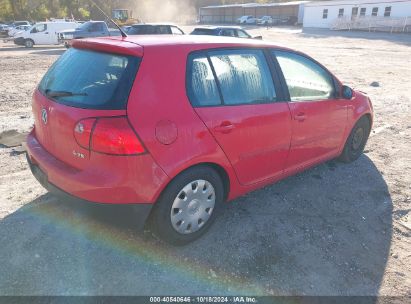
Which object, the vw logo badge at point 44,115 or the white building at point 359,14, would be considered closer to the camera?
the vw logo badge at point 44,115

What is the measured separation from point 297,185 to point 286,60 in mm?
1561

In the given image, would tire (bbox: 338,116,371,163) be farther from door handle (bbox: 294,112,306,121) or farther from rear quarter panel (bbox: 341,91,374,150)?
door handle (bbox: 294,112,306,121)

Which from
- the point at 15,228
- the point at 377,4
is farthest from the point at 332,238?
the point at 377,4

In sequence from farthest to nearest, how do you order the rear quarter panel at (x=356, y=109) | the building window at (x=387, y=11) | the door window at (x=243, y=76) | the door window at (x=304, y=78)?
the building window at (x=387, y=11) < the rear quarter panel at (x=356, y=109) < the door window at (x=304, y=78) < the door window at (x=243, y=76)

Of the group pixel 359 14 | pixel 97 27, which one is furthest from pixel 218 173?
pixel 359 14

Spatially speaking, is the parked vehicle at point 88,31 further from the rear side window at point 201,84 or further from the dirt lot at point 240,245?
the rear side window at point 201,84

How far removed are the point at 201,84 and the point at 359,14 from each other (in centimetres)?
4800

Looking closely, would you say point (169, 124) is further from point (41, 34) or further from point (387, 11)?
point (387, 11)

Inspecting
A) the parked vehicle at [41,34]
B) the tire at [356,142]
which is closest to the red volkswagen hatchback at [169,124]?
the tire at [356,142]

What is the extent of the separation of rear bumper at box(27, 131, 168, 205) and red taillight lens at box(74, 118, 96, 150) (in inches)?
5.4

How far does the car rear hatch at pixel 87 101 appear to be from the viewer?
254 centimetres

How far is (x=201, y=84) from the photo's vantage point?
2951mm

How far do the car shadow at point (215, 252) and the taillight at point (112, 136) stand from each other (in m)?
0.48

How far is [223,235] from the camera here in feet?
11.1
